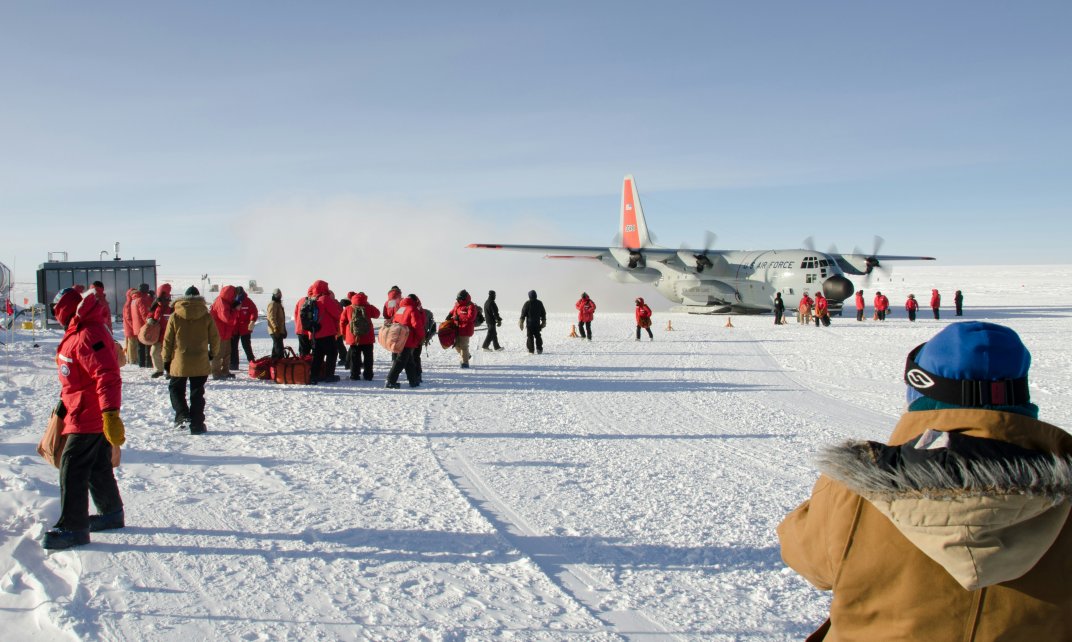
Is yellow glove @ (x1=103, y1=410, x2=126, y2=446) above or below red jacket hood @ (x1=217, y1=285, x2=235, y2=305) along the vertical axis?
below

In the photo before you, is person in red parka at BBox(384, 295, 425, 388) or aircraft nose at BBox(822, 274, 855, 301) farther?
aircraft nose at BBox(822, 274, 855, 301)

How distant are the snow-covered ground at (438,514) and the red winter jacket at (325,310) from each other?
101cm

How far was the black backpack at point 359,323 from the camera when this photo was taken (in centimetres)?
1234

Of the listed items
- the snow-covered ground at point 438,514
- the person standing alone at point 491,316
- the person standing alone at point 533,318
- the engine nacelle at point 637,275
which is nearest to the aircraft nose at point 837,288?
the engine nacelle at point 637,275

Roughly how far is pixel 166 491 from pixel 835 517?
19.2 ft

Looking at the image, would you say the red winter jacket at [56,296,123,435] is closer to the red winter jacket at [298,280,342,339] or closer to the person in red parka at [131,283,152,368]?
the red winter jacket at [298,280,342,339]

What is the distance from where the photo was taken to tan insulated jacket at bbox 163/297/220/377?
8.38 metres

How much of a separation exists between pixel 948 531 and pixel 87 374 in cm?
530

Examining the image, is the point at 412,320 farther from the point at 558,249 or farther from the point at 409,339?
the point at 558,249

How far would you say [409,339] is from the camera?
37.7ft

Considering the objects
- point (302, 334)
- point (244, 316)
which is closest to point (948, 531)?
point (302, 334)

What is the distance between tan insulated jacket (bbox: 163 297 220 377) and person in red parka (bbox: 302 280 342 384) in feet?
11.7

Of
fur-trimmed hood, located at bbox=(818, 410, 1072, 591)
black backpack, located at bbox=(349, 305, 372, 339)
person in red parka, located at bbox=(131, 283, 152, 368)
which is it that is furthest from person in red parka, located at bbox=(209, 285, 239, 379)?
fur-trimmed hood, located at bbox=(818, 410, 1072, 591)

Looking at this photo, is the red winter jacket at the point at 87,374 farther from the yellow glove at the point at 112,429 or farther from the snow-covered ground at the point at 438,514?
the snow-covered ground at the point at 438,514
